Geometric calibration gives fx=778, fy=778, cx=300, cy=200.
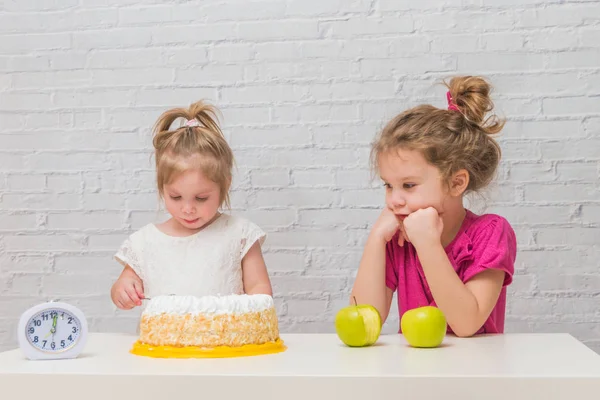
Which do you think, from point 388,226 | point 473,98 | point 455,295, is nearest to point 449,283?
point 455,295

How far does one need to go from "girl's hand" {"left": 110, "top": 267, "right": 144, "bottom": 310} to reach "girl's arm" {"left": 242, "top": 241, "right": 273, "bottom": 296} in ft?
1.01

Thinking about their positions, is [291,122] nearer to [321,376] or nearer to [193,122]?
[193,122]

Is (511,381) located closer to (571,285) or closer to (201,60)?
(571,285)

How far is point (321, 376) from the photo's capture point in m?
1.21

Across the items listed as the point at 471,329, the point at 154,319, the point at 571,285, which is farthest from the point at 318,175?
the point at 154,319

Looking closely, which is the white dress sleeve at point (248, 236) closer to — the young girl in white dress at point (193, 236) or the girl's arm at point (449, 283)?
the young girl in white dress at point (193, 236)

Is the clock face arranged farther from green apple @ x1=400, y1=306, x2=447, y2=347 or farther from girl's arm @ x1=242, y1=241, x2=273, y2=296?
girl's arm @ x1=242, y1=241, x2=273, y2=296

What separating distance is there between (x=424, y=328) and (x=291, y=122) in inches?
58.5

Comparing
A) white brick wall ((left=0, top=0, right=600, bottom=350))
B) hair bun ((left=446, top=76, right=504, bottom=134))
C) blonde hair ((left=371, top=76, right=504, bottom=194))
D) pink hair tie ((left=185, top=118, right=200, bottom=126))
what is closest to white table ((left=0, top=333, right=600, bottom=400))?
blonde hair ((left=371, top=76, right=504, bottom=194))

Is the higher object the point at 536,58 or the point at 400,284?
the point at 536,58

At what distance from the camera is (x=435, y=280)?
6.01 ft

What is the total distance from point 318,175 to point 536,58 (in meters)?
0.88

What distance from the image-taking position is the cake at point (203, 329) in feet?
4.85

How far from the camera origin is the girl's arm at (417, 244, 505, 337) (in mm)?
1780
